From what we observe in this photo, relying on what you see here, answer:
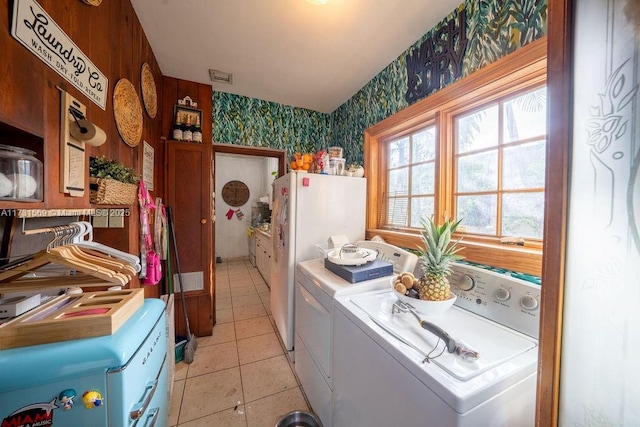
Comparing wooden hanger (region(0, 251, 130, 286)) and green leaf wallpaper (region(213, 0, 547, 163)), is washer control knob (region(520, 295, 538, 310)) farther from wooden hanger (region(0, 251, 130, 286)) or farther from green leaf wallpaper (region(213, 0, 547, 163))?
wooden hanger (region(0, 251, 130, 286))

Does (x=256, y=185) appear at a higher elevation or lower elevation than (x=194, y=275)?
higher

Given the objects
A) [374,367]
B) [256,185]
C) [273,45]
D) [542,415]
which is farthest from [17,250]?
[256,185]

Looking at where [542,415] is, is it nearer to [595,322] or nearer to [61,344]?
[595,322]

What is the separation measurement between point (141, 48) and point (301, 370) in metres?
2.65

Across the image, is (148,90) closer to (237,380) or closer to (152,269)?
(152,269)

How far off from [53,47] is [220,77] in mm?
1656

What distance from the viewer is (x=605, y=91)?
1.34 feet

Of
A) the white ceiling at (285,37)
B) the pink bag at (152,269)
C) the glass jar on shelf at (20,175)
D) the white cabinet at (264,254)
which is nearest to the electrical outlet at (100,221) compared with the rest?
the pink bag at (152,269)

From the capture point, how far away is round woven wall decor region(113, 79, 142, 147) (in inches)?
49.1

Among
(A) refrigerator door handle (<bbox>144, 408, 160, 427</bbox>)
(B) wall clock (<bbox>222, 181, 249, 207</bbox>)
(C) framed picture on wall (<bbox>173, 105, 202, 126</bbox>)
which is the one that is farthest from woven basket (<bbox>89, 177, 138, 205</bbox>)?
(B) wall clock (<bbox>222, 181, 249, 207</bbox>)

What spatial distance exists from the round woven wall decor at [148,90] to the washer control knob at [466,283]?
2459mm

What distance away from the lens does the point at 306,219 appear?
1.88 meters

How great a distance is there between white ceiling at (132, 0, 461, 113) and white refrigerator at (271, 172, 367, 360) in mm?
1024

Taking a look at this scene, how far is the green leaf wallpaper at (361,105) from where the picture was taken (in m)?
1.11
